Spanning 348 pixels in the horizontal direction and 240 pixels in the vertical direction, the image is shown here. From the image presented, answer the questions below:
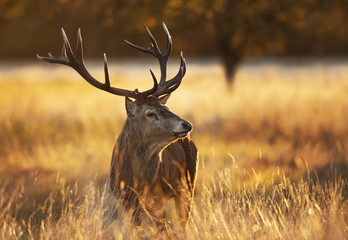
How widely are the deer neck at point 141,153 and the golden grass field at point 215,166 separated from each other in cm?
39

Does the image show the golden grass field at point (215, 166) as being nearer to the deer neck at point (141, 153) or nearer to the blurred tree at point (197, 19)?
the deer neck at point (141, 153)

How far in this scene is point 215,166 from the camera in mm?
4238

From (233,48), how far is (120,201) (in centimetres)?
987

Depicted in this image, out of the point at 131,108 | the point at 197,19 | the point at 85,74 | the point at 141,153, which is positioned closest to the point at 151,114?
the point at 131,108

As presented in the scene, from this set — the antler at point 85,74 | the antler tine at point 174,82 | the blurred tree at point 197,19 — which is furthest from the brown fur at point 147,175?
the blurred tree at point 197,19

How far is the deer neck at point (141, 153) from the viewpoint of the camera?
4.77 m

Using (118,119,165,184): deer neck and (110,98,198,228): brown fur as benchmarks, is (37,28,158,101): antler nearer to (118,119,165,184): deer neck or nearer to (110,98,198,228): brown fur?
(110,98,198,228): brown fur

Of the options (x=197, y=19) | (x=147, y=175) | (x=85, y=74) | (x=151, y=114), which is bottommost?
(x=147, y=175)

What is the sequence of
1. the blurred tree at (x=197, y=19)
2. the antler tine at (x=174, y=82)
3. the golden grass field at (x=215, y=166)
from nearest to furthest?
the golden grass field at (x=215, y=166) < the antler tine at (x=174, y=82) < the blurred tree at (x=197, y=19)

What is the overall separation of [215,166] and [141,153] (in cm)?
86

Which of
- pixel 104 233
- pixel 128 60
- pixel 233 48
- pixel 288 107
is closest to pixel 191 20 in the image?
pixel 233 48

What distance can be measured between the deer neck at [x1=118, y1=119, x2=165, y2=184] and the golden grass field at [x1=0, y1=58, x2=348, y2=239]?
1.29 ft

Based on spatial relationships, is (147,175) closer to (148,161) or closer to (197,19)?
(148,161)

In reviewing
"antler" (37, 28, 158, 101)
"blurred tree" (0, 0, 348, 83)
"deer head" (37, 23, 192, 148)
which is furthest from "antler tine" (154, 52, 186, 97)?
"blurred tree" (0, 0, 348, 83)
